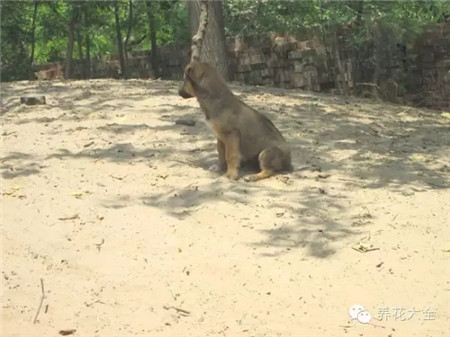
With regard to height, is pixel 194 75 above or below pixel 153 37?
below

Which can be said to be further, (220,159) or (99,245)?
(220,159)

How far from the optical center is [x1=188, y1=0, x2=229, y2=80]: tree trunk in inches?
526

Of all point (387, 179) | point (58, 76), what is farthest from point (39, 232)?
point (58, 76)

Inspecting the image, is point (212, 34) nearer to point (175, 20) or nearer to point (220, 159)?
point (175, 20)

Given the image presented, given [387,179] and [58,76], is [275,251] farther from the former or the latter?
[58,76]

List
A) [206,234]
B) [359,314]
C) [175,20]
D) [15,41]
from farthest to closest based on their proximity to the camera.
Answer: [15,41] → [175,20] → [206,234] → [359,314]

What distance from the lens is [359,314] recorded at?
523 centimetres

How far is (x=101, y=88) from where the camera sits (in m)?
11.5

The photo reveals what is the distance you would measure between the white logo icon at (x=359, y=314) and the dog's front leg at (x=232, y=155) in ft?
8.62

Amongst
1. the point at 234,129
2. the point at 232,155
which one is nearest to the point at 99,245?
the point at 232,155

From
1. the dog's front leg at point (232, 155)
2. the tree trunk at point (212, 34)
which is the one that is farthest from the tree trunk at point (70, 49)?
the dog's front leg at point (232, 155)

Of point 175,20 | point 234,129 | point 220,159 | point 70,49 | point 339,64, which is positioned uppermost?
point 175,20

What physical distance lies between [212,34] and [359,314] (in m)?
9.08

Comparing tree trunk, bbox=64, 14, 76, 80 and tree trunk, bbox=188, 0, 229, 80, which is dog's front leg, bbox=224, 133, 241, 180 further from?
tree trunk, bbox=64, 14, 76, 80
